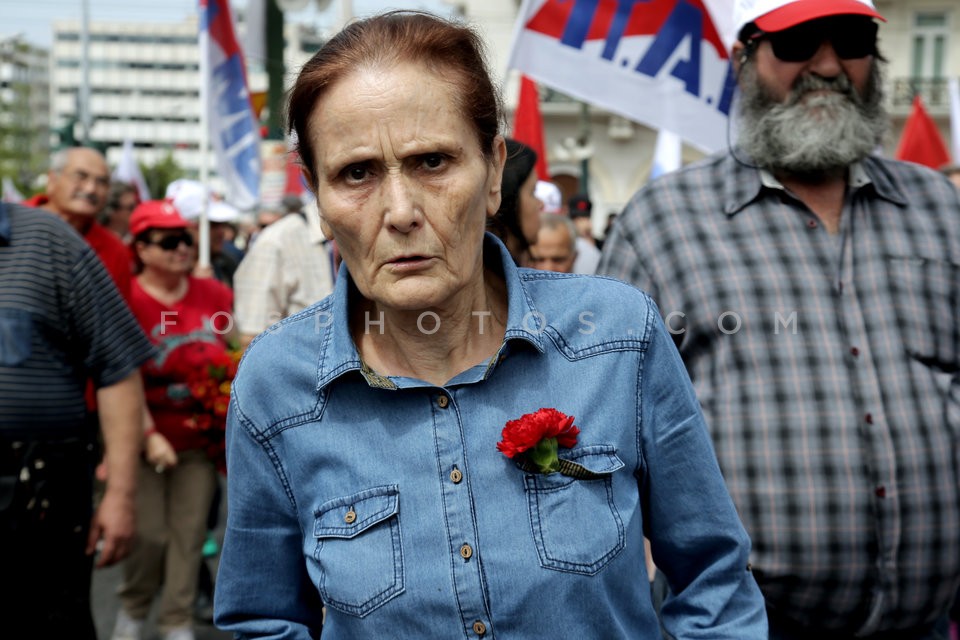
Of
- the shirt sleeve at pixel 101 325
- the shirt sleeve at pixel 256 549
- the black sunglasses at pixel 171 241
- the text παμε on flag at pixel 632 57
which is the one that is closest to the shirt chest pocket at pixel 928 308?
the shirt sleeve at pixel 256 549

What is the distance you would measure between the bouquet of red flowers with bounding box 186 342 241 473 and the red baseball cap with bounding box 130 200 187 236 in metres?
0.85

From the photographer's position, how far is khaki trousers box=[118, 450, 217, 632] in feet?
20.2

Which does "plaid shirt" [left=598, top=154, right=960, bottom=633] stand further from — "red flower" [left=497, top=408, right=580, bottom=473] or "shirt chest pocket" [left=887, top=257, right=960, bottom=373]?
"red flower" [left=497, top=408, right=580, bottom=473]

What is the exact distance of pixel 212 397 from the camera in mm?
6199

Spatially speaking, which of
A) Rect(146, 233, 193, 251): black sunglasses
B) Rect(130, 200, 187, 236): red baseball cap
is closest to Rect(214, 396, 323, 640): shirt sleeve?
Rect(146, 233, 193, 251): black sunglasses

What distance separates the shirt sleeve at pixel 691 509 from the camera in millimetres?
2012

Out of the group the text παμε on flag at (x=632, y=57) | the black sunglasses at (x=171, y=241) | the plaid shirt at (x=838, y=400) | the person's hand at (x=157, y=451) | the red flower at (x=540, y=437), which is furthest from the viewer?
the black sunglasses at (x=171, y=241)

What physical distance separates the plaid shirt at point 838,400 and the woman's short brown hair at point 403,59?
3.99ft

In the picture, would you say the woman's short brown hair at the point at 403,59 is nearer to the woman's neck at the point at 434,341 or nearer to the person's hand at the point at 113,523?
the woman's neck at the point at 434,341

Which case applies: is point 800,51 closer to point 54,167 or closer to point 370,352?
point 370,352

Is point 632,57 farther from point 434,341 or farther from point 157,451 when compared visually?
point 434,341

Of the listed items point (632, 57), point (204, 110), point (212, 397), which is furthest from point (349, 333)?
point (204, 110)

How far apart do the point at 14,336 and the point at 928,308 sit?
2.72 m

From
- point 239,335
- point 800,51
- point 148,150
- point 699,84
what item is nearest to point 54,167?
point 239,335
